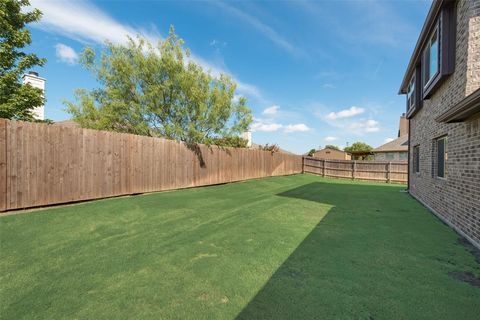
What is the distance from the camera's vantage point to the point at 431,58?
21.0 ft

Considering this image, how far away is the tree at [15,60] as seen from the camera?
7.61 metres

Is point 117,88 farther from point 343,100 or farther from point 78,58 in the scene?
point 343,100

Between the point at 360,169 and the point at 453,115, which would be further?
the point at 360,169

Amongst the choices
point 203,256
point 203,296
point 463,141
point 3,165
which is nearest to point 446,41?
point 463,141

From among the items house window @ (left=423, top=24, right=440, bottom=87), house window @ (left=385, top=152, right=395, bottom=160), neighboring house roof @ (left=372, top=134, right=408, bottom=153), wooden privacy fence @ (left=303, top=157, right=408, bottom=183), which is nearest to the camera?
house window @ (left=423, top=24, right=440, bottom=87)

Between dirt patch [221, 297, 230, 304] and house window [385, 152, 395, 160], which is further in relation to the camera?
house window [385, 152, 395, 160]

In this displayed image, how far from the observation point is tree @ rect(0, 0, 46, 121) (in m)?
7.61

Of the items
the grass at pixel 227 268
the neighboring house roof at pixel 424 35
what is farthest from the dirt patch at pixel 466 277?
the neighboring house roof at pixel 424 35

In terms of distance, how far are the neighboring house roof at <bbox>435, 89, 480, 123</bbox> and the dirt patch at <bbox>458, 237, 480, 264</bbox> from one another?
7.03 ft

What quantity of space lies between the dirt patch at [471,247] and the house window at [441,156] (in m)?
2.26

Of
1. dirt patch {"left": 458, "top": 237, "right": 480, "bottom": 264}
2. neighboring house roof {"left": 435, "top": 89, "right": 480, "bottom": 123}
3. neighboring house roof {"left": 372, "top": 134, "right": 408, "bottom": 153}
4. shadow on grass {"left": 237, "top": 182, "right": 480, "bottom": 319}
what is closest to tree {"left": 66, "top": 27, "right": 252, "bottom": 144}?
shadow on grass {"left": 237, "top": 182, "right": 480, "bottom": 319}

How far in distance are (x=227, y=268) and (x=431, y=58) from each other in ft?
25.5

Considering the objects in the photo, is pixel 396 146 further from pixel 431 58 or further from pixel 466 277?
pixel 466 277

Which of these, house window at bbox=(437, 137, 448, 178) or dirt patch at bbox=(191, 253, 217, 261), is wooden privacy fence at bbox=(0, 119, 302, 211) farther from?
house window at bbox=(437, 137, 448, 178)
